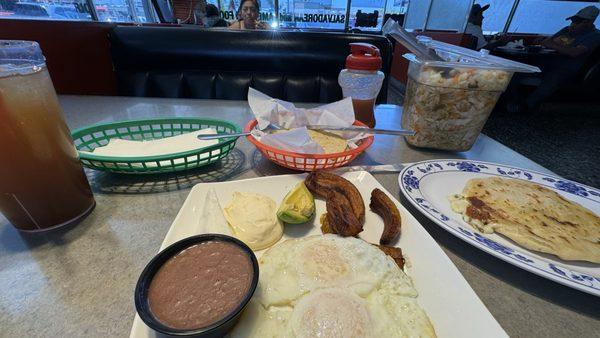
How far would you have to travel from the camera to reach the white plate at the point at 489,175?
0.71 metres

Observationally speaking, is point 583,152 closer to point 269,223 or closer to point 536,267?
point 536,267

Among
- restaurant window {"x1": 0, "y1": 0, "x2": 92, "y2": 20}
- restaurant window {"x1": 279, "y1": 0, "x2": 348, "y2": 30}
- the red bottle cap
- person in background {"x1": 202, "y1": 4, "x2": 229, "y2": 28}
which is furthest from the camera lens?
restaurant window {"x1": 279, "y1": 0, "x2": 348, "y2": 30}

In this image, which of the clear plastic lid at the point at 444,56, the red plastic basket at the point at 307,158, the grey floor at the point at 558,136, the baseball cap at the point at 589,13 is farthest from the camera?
the baseball cap at the point at 589,13

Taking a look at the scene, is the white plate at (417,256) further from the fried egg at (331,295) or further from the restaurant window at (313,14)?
the restaurant window at (313,14)

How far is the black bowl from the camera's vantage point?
0.51 m

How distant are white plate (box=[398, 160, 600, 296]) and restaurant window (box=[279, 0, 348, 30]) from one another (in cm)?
903

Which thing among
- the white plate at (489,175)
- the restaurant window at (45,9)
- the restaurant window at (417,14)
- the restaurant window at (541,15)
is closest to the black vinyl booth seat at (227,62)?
the restaurant window at (45,9)

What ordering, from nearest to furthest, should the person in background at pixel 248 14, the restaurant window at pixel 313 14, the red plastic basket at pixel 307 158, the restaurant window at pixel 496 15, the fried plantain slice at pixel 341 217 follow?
the fried plantain slice at pixel 341 217 < the red plastic basket at pixel 307 158 < the person in background at pixel 248 14 < the restaurant window at pixel 496 15 < the restaurant window at pixel 313 14

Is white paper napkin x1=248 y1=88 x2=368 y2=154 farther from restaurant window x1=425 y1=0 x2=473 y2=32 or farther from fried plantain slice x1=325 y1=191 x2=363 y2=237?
restaurant window x1=425 y1=0 x2=473 y2=32

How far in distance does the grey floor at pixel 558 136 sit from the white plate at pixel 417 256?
4.16 meters

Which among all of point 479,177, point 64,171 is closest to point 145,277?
point 64,171

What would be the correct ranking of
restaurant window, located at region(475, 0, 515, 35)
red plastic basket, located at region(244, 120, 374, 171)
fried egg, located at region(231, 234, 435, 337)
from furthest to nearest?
restaurant window, located at region(475, 0, 515, 35) → red plastic basket, located at region(244, 120, 374, 171) → fried egg, located at region(231, 234, 435, 337)

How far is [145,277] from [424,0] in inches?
430

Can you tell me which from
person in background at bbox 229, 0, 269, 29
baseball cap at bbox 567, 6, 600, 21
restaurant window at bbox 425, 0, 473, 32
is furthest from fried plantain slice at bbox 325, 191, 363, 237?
restaurant window at bbox 425, 0, 473, 32
